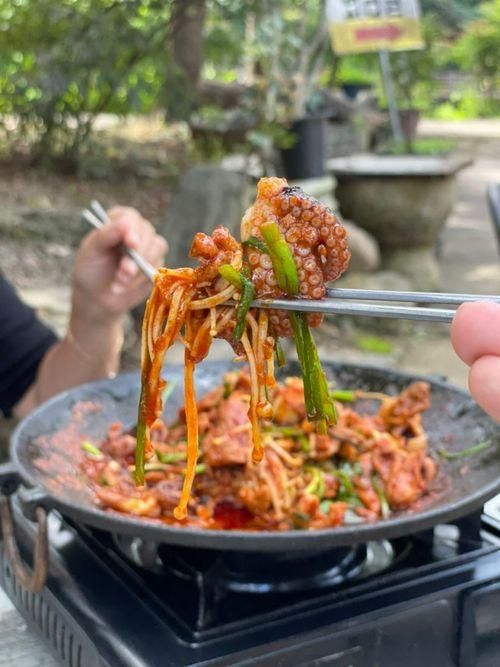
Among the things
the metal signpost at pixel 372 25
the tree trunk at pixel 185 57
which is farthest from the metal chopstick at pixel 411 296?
the metal signpost at pixel 372 25

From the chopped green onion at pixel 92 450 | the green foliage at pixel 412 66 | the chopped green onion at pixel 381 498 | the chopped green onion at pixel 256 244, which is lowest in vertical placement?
the chopped green onion at pixel 381 498

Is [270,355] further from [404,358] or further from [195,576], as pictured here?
[404,358]

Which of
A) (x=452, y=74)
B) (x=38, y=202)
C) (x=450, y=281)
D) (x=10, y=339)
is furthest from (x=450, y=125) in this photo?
(x=10, y=339)

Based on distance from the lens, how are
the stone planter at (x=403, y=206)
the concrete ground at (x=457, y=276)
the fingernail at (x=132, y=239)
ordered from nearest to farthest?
the fingernail at (x=132, y=239) < the concrete ground at (x=457, y=276) < the stone planter at (x=403, y=206)

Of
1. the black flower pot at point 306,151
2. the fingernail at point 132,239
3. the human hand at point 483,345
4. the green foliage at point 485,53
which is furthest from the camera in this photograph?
the green foliage at point 485,53

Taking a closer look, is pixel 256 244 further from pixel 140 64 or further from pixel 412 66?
pixel 412 66

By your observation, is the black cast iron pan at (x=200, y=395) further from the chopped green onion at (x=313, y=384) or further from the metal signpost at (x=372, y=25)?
the metal signpost at (x=372, y=25)
